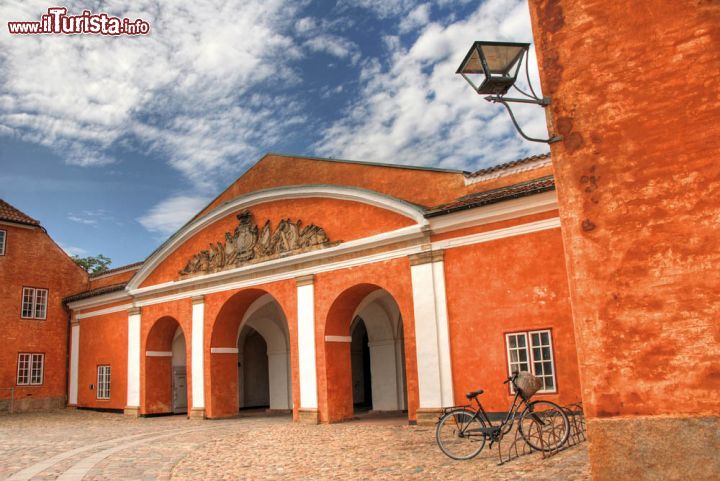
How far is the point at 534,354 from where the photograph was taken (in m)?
13.6

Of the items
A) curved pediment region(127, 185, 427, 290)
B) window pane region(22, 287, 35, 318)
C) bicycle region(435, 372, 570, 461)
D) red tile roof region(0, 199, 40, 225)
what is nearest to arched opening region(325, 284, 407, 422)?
curved pediment region(127, 185, 427, 290)

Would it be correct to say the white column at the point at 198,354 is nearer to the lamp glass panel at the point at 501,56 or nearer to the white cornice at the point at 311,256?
the white cornice at the point at 311,256

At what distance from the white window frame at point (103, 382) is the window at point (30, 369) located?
3.12 meters

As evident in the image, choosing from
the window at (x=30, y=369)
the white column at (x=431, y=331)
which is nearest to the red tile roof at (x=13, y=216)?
the window at (x=30, y=369)

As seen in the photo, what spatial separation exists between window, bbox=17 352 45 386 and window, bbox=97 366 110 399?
3187mm

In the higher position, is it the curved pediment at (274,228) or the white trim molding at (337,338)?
the curved pediment at (274,228)

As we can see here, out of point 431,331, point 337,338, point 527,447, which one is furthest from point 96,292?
point 527,447

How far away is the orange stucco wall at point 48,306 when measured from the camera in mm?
25625

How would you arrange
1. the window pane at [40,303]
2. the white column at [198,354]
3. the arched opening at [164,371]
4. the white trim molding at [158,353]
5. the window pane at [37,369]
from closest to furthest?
the white column at [198,354] < the arched opening at [164,371] < the white trim molding at [158,353] < the window pane at [37,369] < the window pane at [40,303]

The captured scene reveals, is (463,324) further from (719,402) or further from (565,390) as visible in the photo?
(719,402)

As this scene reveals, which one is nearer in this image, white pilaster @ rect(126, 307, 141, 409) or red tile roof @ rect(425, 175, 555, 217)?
red tile roof @ rect(425, 175, 555, 217)

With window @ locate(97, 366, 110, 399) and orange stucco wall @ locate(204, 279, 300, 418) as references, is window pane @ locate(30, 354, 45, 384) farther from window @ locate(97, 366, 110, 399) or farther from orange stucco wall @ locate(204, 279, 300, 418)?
orange stucco wall @ locate(204, 279, 300, 418)

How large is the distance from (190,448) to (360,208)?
7543 mm

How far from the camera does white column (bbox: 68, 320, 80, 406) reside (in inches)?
1047
